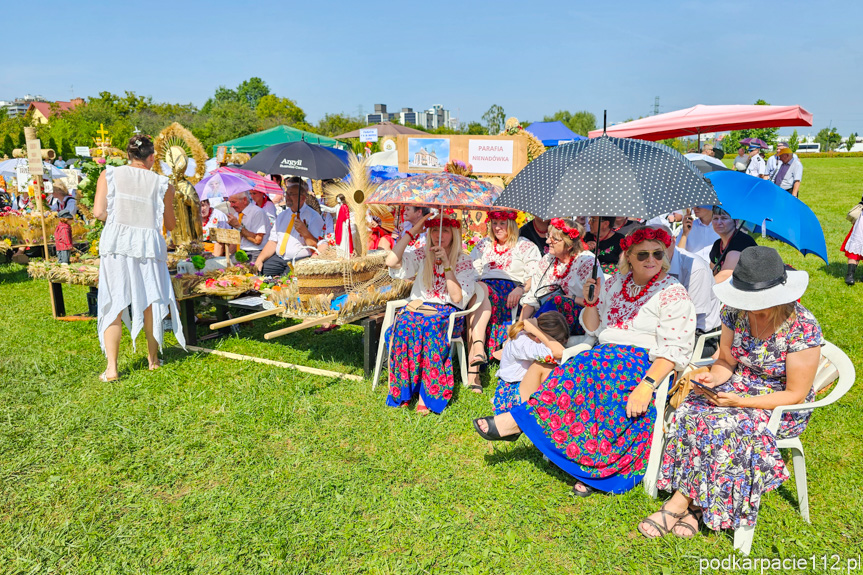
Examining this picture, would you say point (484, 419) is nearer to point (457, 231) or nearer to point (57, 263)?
point (457, 231)

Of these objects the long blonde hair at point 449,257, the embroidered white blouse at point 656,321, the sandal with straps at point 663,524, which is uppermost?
the long blonde hair at point 449,257

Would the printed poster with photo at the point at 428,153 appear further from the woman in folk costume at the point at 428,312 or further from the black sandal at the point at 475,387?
the black sandal at the point at 475,387

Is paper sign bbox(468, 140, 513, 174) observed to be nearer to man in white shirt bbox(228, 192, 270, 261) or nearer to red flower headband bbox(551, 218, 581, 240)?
red flower headband bbox(551, 218, 581, 240)

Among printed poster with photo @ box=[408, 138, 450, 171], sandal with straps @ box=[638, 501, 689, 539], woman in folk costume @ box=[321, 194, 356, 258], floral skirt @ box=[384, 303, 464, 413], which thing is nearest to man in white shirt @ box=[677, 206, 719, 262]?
floral skirt @ box=[384, 303, 464, 413]

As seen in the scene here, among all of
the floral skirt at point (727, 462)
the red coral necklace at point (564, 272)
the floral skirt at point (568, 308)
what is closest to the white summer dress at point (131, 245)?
the floral skirt at point (568, 308)

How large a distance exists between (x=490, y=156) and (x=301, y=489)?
16.5ft

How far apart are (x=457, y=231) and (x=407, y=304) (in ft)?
2.48

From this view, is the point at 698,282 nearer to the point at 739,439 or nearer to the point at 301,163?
the point at 739,439

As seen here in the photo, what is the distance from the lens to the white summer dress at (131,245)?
14.9 ft

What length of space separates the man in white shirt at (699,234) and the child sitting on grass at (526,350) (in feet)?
5.66

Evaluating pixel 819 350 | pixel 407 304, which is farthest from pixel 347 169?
pixel 819 350

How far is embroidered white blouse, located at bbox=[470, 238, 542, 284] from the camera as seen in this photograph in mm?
5109

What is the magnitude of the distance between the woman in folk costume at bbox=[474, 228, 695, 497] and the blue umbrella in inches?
40.7

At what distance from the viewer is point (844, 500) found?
309cm
